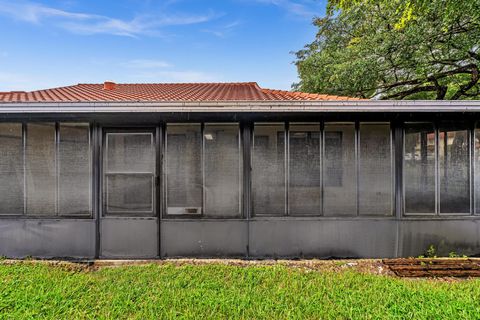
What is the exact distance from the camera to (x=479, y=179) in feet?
16.4

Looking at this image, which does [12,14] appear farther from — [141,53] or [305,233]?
[305,233]

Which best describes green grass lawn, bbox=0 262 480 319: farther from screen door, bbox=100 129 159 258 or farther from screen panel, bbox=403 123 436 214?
screen panel, bbox=403 123 436 214

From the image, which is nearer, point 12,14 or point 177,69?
point 12,14

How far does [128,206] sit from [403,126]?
5.24 m

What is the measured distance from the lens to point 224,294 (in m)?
3.53

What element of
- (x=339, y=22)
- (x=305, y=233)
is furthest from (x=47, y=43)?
(x=305, y=233)

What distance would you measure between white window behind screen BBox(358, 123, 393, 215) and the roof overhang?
1.80 feet

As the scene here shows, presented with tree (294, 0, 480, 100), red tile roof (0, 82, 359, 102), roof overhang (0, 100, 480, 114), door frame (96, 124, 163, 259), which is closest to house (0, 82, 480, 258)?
door frame (96, 124, 163, 259)

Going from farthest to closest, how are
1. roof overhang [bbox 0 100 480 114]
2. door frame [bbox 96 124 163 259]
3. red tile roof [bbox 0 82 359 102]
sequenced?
red tile roof [bbox 0 82 359 102] → door frame [bbox 96 124 163 259] → roof overhang [bbox 0 100 480 114]

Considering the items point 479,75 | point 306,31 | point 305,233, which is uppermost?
point 306,31

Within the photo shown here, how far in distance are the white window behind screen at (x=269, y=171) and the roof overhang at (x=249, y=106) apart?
23.0 inches

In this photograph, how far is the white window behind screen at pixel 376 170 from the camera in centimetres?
497

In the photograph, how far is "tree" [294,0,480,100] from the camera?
9562 millimetres

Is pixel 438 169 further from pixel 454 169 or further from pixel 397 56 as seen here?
pixel 397 56
